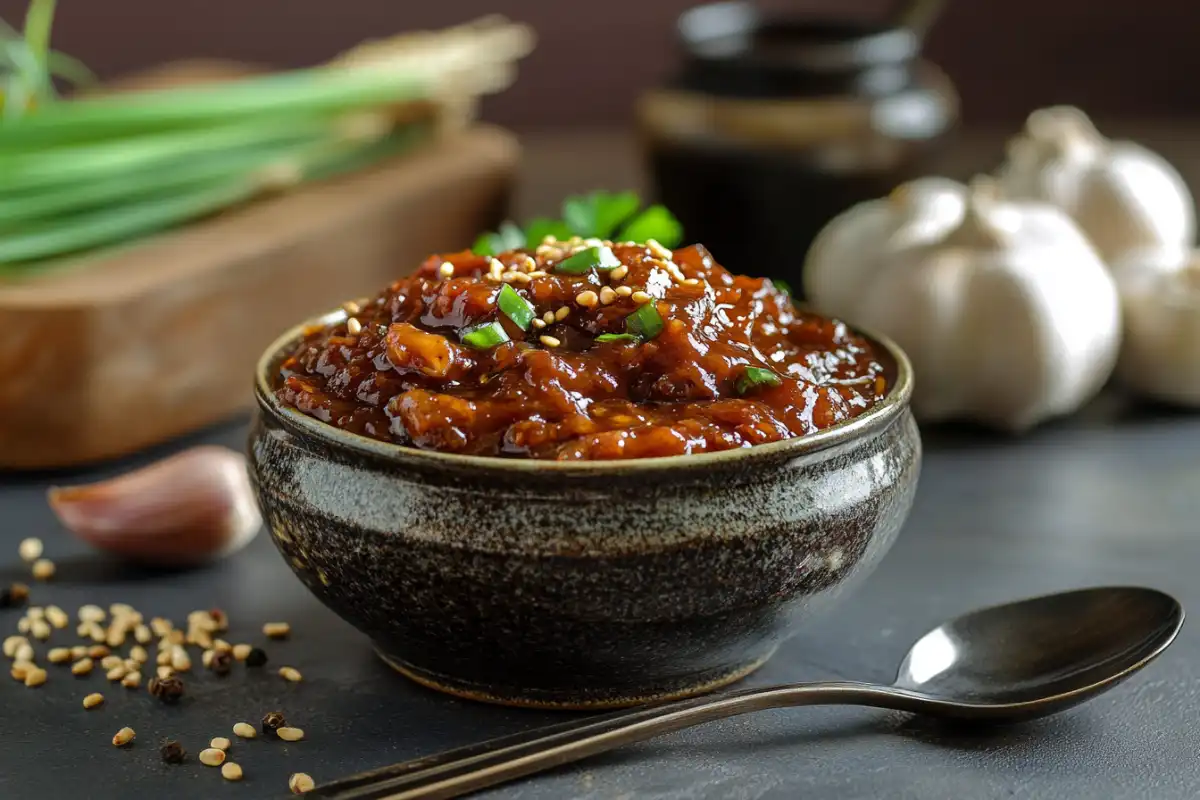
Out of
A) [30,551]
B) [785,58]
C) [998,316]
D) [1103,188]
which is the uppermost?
[785,58]

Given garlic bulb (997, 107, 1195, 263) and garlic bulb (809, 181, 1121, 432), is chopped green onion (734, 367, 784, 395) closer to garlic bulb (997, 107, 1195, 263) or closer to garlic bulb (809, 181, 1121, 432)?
garlic bulb (809, 181, 1121, 432)

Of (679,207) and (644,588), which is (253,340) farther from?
(644,588)

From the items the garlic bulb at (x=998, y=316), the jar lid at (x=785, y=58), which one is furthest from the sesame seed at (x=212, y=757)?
the jar lid at (x=785, y=58)

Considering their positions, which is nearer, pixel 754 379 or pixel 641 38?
pixel 754 379

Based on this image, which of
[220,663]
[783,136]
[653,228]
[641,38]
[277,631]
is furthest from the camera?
[641,38]

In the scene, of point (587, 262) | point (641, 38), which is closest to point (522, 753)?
point (587, 262)

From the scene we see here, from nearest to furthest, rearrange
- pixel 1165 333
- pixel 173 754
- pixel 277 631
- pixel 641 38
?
pixel 173 754, pixel 277 631, pixel 1165 333, pixel 641 38

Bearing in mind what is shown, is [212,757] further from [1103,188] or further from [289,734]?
[1103,188]
